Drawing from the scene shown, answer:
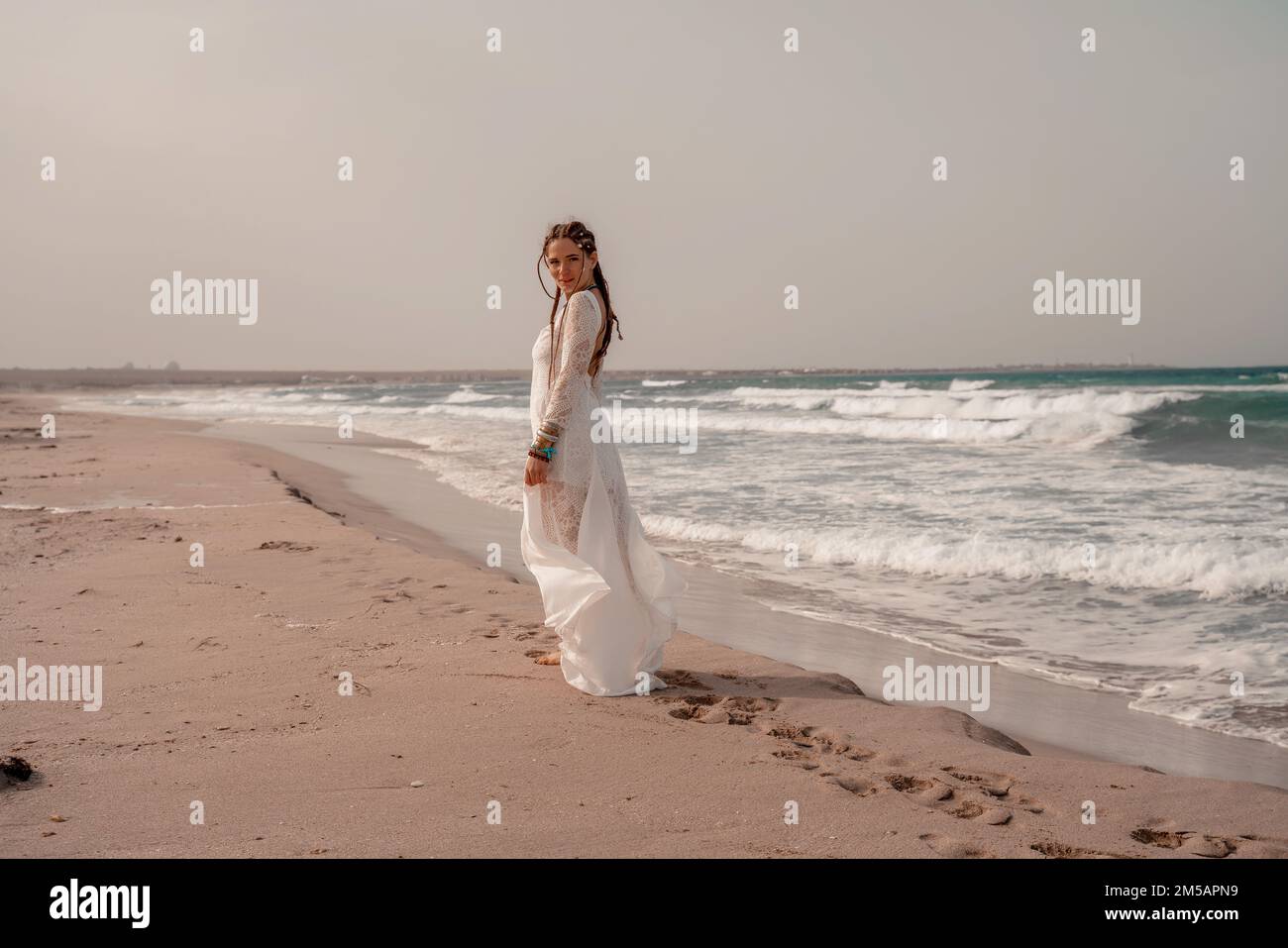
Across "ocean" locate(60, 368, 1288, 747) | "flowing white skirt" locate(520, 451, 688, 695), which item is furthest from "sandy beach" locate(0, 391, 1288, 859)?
"ocean" locate(60, 368, 1288, 747)

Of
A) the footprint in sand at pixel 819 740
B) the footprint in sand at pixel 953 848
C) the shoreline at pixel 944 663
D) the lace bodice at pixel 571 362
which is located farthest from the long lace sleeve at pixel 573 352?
the footprint in sand at pixel 953 848

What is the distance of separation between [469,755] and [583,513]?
1285 millimetres

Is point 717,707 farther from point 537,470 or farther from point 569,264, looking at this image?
point 569,264

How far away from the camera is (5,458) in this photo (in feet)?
50.4

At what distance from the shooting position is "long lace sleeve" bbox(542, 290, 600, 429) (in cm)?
436

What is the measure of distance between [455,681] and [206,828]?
5.66ft

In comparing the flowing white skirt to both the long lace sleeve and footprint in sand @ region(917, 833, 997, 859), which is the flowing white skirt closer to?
the long lace sleeve

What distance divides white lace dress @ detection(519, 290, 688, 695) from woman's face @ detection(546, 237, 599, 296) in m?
0.07

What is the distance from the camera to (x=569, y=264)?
4379mm

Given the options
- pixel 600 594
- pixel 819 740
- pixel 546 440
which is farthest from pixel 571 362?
pixel 819 740

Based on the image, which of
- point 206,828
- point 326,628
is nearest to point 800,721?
point 206,828

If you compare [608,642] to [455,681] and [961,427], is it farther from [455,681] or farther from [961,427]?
[961,427]

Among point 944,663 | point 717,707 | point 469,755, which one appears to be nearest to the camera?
point 469,755

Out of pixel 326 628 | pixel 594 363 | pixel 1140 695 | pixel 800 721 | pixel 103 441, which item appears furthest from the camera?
pixel 103 441
